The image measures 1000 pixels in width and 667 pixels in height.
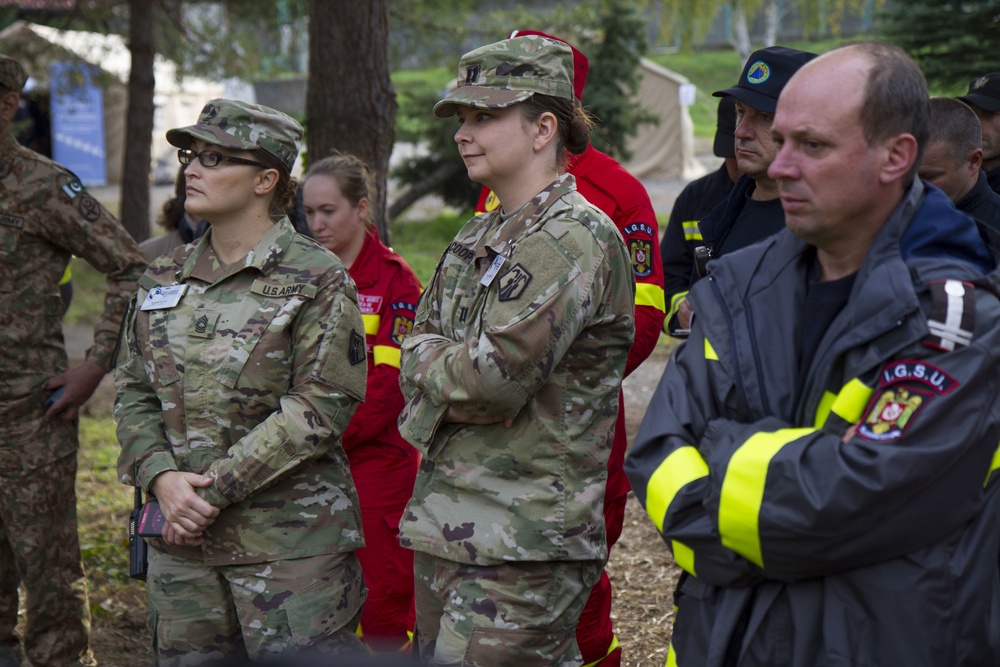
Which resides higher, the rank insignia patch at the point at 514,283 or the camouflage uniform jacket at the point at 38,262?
the rank insignia patch at the point at 514,283

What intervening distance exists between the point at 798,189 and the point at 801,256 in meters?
0.19

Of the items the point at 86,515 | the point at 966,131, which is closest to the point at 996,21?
the point at 966,131

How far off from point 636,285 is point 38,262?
260 centimetres

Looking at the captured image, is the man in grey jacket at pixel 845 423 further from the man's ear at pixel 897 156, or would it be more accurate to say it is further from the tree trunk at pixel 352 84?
the tree trunk at pixel 352 84

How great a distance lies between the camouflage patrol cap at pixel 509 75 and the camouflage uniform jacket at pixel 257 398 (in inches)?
30.2

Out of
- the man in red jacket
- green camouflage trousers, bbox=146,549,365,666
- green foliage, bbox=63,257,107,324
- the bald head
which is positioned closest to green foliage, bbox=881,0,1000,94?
the man in red jacket

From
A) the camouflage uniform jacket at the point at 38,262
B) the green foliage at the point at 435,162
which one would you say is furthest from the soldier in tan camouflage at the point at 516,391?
the green foliage at the point at 435,162

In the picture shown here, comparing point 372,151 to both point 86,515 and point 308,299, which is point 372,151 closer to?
point 86,515

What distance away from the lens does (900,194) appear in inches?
88.4

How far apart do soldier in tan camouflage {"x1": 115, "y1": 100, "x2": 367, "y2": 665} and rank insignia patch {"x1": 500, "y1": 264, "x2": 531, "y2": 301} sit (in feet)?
2.36

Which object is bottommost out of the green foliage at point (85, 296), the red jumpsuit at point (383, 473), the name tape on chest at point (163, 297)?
the green foliage at point (85, 296)

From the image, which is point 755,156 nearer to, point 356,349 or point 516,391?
point 516,391

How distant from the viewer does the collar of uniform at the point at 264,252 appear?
3.40 meters

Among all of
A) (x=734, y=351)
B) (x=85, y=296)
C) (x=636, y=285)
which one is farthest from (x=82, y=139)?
(x=734, y=351)
